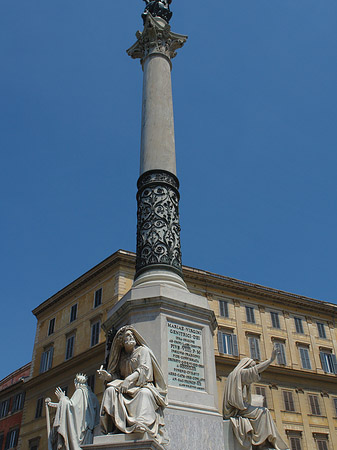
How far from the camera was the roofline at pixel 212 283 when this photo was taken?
129 feet

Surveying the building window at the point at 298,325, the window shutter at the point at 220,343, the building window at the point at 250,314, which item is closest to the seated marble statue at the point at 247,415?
the window shutter at the point at 220,343

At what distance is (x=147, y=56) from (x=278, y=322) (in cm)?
3268

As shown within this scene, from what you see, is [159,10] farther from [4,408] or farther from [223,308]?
[4,408]

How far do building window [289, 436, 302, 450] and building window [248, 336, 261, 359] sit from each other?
6.32 metres

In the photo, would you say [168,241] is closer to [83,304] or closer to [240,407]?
[240,407]

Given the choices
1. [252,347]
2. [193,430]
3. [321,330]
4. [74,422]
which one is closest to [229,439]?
[193,430]

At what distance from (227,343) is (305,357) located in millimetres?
7568

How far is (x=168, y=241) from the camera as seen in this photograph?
11.2 metres

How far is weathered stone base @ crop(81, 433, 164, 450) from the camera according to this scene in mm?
6680

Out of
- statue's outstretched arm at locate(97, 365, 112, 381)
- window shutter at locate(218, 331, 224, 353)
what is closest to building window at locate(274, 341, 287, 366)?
window shutter at locate(218, 331, 224, 353)

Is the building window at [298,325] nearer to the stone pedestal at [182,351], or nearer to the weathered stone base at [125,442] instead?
the stone pedestal at [182,351]

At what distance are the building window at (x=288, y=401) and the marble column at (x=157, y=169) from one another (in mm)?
30962

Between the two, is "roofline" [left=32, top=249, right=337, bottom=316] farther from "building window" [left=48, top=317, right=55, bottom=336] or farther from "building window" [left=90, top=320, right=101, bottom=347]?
"building window" [left=90, top=320, right=101, bottom=347]

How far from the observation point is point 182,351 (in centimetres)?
927
